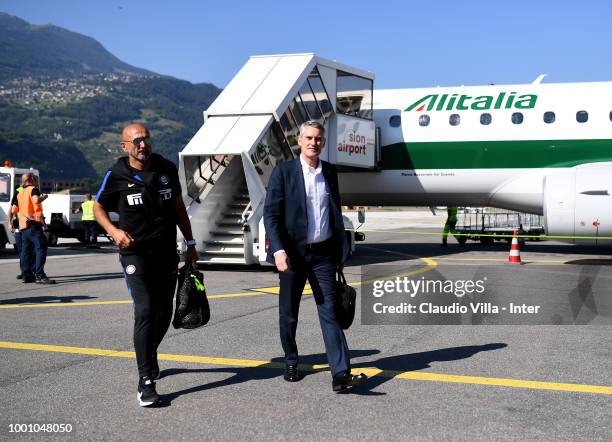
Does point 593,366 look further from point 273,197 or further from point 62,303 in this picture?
point 62,303

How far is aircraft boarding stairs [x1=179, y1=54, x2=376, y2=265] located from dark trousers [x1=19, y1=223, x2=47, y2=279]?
2834 mm

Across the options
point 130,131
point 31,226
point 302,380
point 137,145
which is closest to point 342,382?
point 302,380

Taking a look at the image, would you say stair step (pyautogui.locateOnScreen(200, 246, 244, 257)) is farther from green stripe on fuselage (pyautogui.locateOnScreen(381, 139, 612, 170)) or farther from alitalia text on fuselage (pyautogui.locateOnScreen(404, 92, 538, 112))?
alitalia text on fuselage (pyautogui.locateOnScreen(404, 92, 538, 112))

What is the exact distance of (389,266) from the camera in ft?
44.8

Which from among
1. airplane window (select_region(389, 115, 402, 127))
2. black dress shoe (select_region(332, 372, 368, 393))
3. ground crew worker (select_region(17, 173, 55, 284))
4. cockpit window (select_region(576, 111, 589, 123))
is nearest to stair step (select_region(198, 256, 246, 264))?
ground crew worker (select_region(17, 173, 55, 284))

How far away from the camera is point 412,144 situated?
52.3ft

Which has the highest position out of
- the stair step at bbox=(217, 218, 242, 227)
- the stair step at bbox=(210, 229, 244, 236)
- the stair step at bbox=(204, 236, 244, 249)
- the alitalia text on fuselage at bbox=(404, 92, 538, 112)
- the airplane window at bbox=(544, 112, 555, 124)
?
the alitalia text on fuselage at bbox=(404, 92, 538, 112)

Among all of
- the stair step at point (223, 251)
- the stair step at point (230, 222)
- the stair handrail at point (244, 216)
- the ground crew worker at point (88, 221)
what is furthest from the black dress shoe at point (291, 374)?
the ground crew worker at point (88, 221)

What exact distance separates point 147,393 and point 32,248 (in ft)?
25.9

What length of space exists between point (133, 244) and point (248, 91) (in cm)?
958

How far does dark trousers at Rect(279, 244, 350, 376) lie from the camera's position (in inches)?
191

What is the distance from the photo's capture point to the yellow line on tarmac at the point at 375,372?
487cm

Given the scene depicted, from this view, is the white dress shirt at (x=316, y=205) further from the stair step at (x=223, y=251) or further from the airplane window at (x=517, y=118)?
the airplane window at (x=517, y=118)

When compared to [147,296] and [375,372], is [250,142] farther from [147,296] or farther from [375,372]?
[147,296]
